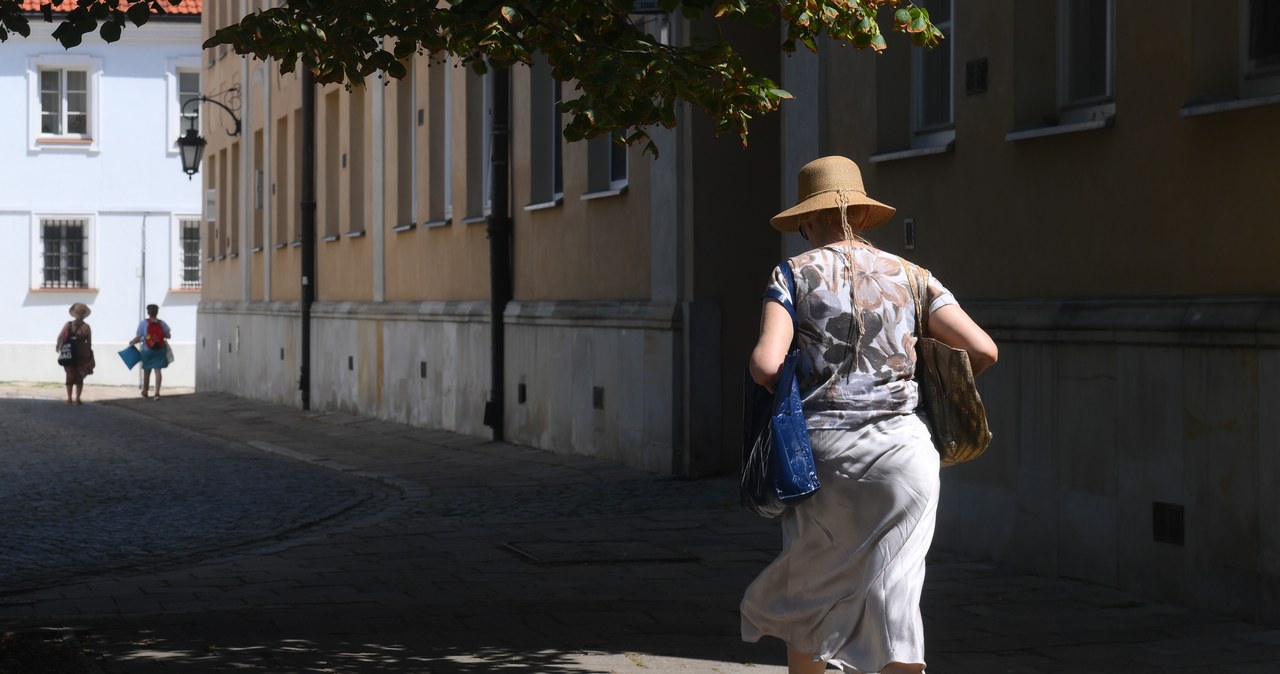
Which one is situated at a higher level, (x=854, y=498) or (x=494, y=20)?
(x=494, y=20)

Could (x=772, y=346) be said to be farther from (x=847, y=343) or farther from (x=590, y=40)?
(x=590, y=40)

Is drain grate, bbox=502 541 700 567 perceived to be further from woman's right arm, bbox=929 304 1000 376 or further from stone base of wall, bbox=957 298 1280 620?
woman's right arm, bbox=929 304 1000 376

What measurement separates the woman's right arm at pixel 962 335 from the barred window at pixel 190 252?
4116cm

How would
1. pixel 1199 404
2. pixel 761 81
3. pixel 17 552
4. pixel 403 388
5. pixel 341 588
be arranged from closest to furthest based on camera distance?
pixel 761 81
pixel 1199 404
pixel 341 588
pixel 17 552
pixel 403 388

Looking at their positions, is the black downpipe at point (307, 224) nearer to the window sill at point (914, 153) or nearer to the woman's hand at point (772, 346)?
the window sill at point (914, 153)

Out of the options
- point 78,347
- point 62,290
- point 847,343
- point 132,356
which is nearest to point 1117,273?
point 847,343

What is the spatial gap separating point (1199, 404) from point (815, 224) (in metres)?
3.43

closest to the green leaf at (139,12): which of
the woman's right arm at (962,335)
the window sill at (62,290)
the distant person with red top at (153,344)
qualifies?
the woman's right arm at (962,335)

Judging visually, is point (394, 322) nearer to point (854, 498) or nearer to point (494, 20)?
point (494, 20)

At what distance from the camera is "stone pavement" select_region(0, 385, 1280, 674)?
7.31 m

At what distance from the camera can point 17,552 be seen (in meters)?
11.4

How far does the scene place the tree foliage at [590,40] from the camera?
7.41 meters

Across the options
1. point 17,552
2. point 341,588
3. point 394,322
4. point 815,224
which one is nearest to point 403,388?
point 394,322

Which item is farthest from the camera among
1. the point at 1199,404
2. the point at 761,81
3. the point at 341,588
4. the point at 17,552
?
the point at 17,552
